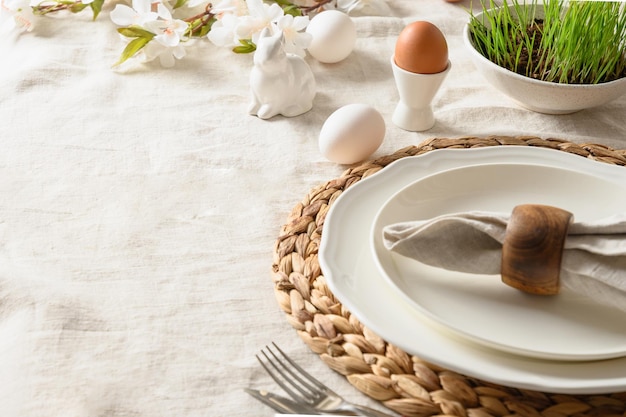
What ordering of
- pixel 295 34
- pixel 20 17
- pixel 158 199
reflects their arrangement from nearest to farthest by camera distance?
pixel 158 199 < pixel 295 34 < pixel 20 17

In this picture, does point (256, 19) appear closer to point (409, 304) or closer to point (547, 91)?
point (547, 91)

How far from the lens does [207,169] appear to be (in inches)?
36.5

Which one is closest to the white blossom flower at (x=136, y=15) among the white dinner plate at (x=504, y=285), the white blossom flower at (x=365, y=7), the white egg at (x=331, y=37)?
the white egg at (x=331, y=37)

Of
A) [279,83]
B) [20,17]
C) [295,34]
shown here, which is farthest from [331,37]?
[20,17]

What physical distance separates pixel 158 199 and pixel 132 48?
36cm

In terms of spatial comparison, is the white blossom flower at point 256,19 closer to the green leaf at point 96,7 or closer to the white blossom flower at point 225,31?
the white blossom flower at point 225,31

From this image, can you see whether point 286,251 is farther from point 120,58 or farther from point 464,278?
point 120,58

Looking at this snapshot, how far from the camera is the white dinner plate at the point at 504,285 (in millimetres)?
595

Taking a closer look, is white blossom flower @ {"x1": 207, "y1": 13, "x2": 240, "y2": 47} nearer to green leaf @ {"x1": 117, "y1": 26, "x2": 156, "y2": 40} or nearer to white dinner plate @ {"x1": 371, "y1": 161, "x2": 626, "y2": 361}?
green leaf @ {"x1": 117, "y1": 26, "x2": 156, "y2": 40}

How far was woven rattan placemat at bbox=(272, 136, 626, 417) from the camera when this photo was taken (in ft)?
1.91

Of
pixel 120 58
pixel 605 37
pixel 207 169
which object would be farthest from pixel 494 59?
pixel 120 58

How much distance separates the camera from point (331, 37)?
44.6 inches

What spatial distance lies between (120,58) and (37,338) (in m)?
0.58

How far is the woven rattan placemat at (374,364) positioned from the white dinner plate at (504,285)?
0.04m
